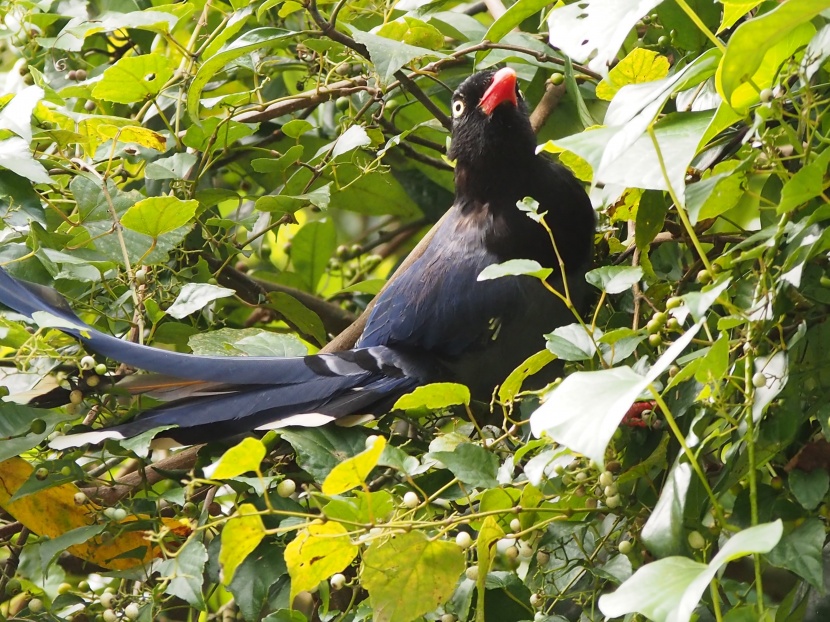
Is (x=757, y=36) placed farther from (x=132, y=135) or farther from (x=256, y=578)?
(x=132, y=135)

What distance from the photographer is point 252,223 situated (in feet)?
7.27

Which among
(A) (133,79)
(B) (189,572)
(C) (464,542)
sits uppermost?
(A) (133,79)

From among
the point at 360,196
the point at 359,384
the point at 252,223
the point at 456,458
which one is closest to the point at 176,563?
the point at 456,458

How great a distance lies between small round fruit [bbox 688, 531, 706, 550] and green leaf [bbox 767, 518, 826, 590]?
0.31ft

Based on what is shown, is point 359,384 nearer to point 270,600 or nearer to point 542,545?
point 270,600

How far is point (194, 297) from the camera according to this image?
1.85 metres

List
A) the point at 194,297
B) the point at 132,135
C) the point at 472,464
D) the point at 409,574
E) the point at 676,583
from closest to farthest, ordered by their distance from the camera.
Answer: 1. the point at 676,583
2. the point at 409,574
3. the point at 472,464
4. the point at 194,297
5. the point at 132,135

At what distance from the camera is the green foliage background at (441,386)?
1.18m

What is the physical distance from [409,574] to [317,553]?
0.47ft

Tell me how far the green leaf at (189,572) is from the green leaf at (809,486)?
2.90 ft

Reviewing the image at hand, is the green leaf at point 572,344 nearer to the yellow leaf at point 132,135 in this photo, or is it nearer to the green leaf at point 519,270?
the green leaf at point 519,270

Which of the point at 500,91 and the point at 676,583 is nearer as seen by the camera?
the point at 676,583

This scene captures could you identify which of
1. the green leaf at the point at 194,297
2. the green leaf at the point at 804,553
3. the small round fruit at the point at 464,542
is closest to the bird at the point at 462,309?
the green leaf at the point at 194,297

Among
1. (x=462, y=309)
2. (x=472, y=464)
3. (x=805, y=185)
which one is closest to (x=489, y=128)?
(x=462, y=309)
